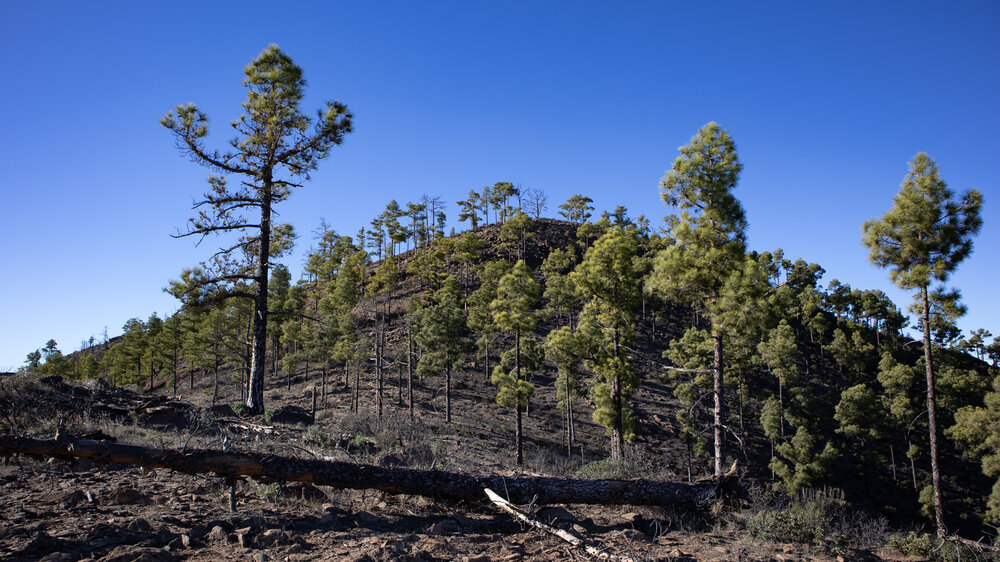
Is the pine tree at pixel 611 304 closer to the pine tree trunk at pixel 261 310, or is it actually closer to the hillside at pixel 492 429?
the hillside at pixel 492 429

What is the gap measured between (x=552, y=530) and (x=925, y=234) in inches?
617

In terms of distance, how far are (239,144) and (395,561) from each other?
432 inches

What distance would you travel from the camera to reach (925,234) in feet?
46.6

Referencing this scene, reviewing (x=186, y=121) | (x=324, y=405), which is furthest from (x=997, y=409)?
(x=324, y=405)

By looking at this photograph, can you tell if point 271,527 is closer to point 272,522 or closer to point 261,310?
point 272,522

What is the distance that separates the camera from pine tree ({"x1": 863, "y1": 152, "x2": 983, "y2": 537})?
13977 millimetres

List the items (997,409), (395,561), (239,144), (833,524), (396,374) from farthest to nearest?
(396,374) < (997,409) < (239,144) < (833,524) < (395,561)

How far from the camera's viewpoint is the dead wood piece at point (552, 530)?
4.45 m

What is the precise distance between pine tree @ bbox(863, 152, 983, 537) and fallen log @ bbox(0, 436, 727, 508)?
39.5 feet

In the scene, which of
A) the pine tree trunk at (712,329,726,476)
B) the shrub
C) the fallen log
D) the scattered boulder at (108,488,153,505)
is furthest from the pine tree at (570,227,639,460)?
the scattered boulder at (108,488,153,505)

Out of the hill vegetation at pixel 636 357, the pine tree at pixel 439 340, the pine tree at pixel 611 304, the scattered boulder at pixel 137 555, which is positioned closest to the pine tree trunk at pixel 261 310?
the hill vegetation at pixel 636 357

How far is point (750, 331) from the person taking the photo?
12930 mm

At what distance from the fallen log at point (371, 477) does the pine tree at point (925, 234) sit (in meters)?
12.0

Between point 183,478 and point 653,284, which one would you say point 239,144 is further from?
point 653,284
